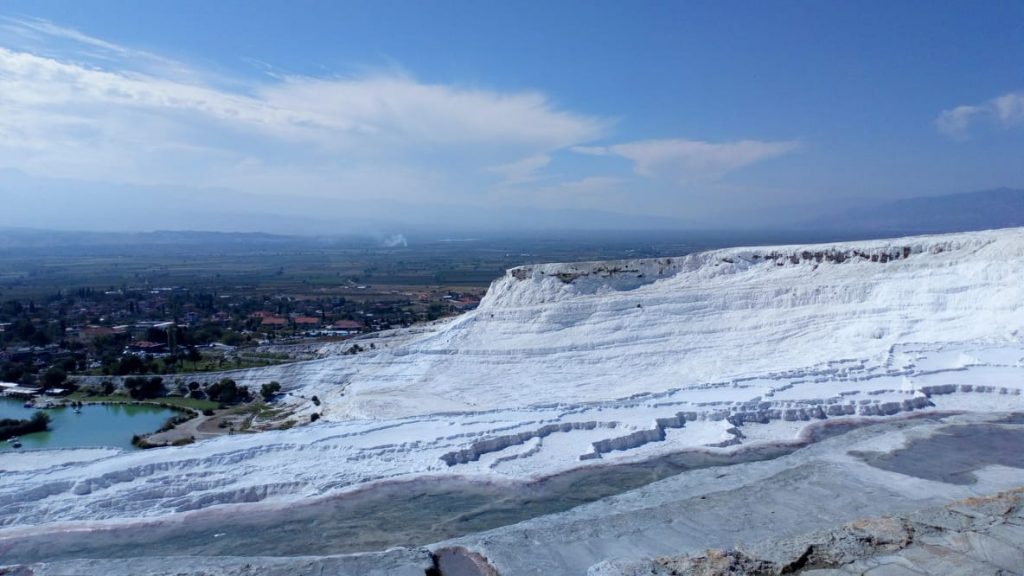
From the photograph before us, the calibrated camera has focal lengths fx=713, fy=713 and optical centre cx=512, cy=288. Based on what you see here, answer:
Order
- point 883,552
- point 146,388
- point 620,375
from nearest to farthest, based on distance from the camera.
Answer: point 883,552
point 620,375
point 146,388

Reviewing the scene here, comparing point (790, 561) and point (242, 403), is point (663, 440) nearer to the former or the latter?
point (790, 561)

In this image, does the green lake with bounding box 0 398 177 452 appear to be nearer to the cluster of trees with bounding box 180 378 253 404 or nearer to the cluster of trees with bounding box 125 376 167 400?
the cluster of trees with bounding box 125 376 167 400

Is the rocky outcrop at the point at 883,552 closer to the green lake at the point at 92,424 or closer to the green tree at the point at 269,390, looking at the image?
the green lake at the point at 92,424

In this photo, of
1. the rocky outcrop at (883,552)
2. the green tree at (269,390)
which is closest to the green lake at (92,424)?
the green tree at (269,390)

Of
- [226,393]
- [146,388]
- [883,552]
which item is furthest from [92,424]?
[883,552]

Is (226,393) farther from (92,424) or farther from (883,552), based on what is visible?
(883,552)

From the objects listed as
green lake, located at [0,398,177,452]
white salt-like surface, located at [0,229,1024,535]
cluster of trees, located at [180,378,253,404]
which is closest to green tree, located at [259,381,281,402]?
cluster of trees, located at [180,378,253,404]

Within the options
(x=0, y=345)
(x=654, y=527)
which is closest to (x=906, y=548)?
(x=654, y=527)
